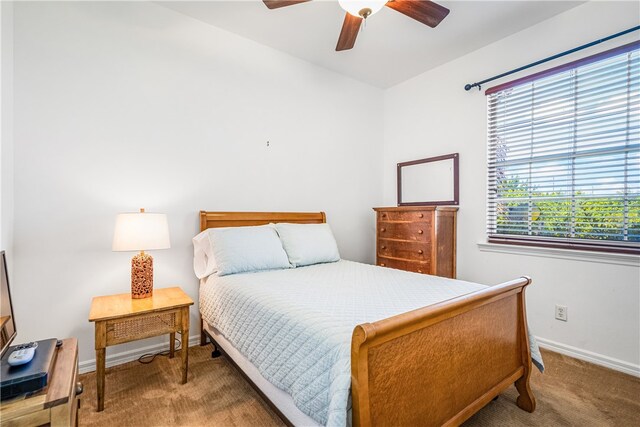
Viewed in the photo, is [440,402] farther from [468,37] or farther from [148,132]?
[468,37]

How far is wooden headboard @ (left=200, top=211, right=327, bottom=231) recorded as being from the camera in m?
2.59

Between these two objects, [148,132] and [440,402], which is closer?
[440,402]

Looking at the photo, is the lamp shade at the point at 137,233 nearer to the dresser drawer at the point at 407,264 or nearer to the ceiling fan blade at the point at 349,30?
the ceiling fan blade at the point at 349,30

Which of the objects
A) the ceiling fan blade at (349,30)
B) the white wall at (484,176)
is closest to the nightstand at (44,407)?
the ceiling fan blade at (349,30)

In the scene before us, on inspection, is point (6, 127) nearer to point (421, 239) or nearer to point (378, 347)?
point (378, 347)

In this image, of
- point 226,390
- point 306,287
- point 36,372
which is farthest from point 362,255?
point 36,372

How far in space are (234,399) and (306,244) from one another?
1.24m

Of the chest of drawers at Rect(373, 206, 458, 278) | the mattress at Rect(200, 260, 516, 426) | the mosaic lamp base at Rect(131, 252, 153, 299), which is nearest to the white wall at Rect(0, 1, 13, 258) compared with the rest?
the mosaic lamp base at Rect(131, 252, 153, 299)

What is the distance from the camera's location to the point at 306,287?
1.87 m

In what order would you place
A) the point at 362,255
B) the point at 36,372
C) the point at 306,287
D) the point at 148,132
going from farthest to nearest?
the point at 362,255, the point at 148,132, the point at 306,287, the point at 36,372

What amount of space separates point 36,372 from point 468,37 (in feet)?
11.7

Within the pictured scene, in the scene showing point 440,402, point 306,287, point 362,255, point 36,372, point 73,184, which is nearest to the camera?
point 36,372

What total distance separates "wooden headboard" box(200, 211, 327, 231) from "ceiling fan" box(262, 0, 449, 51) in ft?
5.19

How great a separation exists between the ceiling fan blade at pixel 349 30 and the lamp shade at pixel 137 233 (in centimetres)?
177
